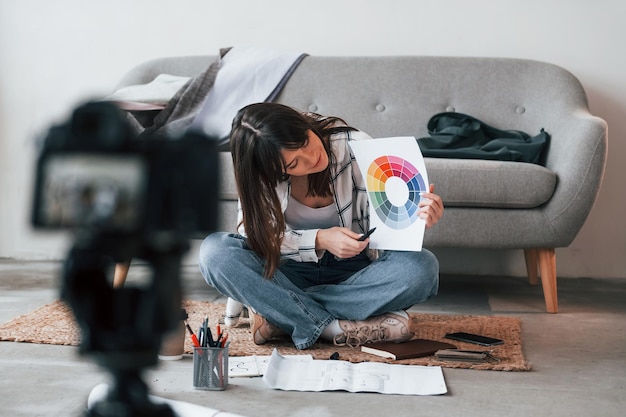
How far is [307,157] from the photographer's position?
1708 millimetres

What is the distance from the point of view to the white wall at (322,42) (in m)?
3.21

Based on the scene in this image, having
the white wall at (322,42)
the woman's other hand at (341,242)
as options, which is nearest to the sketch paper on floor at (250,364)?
the woman's other hand at (341,242)

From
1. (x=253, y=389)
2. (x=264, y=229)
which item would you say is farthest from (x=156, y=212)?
(x=264, y=229)

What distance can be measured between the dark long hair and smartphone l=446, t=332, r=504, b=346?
508 mm

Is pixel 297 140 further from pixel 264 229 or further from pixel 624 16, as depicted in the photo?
pixel 624 16

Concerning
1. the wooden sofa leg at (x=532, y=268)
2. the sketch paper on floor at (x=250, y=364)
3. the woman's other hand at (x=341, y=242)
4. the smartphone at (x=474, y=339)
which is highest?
the woman's other hand at (x=341, y=242)

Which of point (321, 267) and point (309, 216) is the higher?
point (309, 216)

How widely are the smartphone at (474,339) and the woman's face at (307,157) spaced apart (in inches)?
23.4

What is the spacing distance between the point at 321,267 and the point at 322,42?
1.51m

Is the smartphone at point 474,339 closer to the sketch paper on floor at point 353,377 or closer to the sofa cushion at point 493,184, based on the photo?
the sketch paper on floor at point 353,377

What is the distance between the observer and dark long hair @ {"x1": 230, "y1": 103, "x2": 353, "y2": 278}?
167 centimetres

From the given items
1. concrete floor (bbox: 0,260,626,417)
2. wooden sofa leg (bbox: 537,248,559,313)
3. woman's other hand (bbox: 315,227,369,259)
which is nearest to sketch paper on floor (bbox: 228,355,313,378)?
concrete floor (bbox: 0,260,626,417)

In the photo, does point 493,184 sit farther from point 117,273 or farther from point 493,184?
point 117,273

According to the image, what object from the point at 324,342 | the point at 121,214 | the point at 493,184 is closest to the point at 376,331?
the point at 324,342
